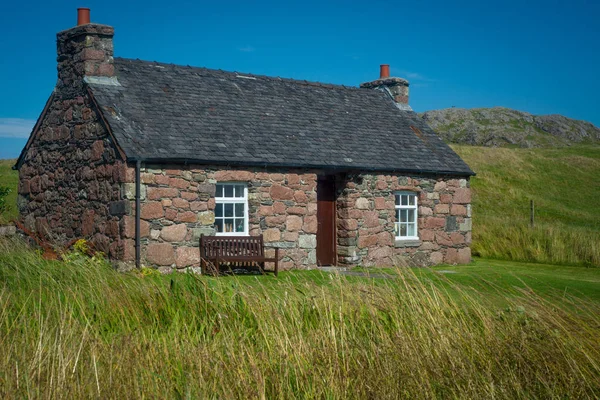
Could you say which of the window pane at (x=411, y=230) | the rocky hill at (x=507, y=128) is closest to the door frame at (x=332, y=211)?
the window pane at (x=411, y=230)

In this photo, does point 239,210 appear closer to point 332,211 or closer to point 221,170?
point 221,170

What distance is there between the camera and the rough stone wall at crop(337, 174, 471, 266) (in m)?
17.7

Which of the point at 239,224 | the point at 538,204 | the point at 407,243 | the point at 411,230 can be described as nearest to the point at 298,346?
the point at 239,224

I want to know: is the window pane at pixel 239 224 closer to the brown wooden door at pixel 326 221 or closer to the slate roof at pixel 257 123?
the slate roof at pixel 257 123

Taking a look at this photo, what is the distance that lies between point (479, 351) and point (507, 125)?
3781 inches

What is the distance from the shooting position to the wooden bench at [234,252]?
1498cm

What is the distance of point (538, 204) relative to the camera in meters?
36.6

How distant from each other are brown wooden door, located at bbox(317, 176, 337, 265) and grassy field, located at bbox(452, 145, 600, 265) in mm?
5484

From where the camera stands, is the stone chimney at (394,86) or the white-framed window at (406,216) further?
the stone chimney at (394,86)

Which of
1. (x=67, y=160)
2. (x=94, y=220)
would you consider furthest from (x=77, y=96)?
(x=94, y=220)

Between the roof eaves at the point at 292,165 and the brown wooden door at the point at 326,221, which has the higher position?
the roof eaves at the point at 292,165

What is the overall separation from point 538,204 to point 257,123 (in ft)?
75.2

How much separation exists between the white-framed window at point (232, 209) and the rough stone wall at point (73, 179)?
2181mm

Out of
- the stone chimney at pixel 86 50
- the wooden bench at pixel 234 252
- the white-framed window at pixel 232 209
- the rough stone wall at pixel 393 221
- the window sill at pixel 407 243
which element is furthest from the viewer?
the window sill at pixel 407 243
